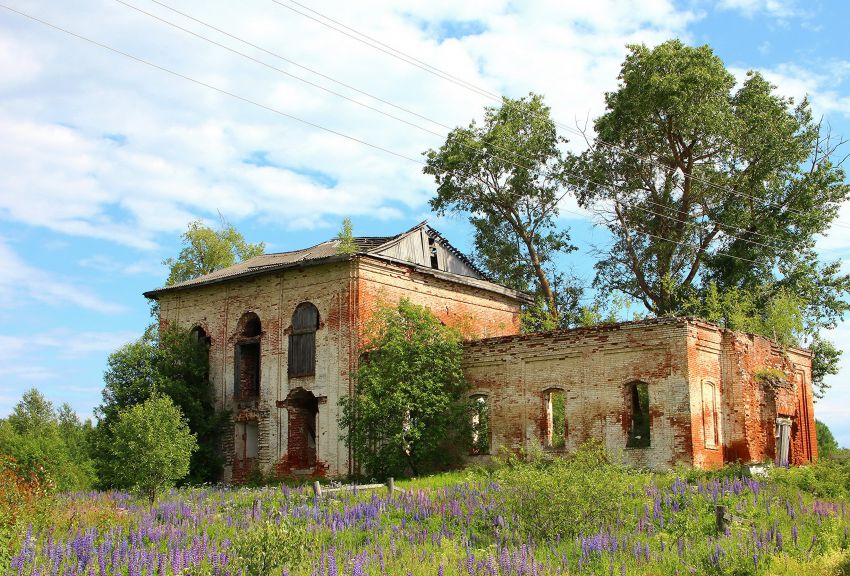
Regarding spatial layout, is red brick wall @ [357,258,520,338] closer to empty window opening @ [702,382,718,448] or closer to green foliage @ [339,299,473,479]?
green foliage @ [339,299,473,479]

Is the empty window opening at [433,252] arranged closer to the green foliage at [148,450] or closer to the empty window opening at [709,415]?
the empty window opening at [709,415]

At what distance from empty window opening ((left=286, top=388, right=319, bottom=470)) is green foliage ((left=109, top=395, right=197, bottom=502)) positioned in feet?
28.7

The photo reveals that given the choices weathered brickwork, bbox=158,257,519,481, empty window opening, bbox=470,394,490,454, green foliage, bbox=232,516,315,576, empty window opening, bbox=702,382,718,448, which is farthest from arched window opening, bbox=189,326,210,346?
green foliage, bbox=232,516,315,576

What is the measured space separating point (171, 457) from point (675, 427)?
42.3 ft

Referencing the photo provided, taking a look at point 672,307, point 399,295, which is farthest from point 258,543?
point 672,307

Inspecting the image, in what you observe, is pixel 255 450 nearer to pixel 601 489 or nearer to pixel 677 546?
pixel 601 489

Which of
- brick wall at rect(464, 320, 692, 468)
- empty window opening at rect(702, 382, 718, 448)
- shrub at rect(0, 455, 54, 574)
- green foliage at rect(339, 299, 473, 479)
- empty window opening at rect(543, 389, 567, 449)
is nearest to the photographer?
shrub at rect(0, 455, 54, 574)

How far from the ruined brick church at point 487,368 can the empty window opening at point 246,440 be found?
42 mm

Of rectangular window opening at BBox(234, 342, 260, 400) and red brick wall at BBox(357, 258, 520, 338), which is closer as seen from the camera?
red brick wall at BBox(357, 258, 520, 338)

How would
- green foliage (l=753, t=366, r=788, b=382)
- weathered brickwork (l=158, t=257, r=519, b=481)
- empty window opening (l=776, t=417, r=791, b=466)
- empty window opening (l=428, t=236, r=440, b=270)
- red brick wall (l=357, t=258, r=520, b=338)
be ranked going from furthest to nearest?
empty window opening (l=428, t=236, r=440, b=270)
red brick wall (l=357, t=258, r=520, b=338)
weathered brickwork (l=158, t=257, r=519, b=481)
empty window opening (l=776, t=417, r=791, b=466)
green foliage (l=753, t=366, r=788, b=382)

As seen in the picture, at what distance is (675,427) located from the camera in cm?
2355

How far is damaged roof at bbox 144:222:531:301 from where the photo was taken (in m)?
30.3

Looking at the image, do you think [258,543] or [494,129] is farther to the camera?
[494,129]

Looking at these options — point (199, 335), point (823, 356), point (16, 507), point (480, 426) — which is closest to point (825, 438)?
point (823, 356)
